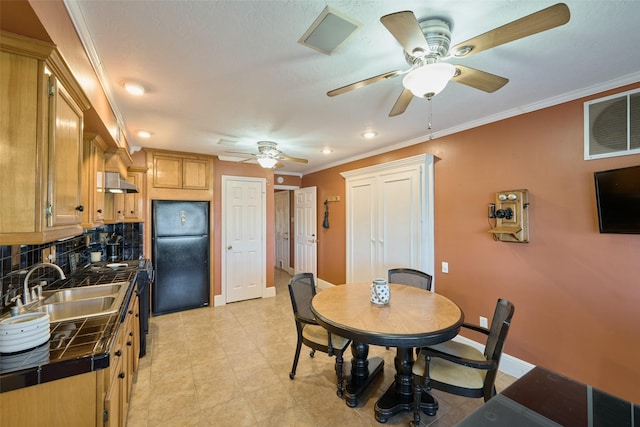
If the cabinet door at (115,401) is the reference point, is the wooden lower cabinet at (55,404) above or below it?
above

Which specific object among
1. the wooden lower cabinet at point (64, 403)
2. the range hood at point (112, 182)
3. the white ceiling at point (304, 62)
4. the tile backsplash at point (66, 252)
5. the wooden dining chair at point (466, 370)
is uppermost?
the white ceiling at point (304, 62)

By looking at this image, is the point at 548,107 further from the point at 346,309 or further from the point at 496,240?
the point at 346,309

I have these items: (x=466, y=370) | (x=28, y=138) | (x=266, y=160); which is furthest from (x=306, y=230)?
(x=28, y=138)

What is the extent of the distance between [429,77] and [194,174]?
12.8 feet

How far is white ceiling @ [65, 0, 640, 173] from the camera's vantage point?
4.40 feet

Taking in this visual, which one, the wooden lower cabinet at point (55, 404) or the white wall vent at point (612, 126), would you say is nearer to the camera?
the wooden lower cabinet at point (55, 404)

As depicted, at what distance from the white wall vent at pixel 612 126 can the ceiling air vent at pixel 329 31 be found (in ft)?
6.82

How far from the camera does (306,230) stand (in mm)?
5914

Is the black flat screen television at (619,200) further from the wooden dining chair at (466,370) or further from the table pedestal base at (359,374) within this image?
the table pedestal base at (359,374)

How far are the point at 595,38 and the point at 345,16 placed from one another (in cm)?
144

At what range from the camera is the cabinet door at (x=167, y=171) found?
411cm

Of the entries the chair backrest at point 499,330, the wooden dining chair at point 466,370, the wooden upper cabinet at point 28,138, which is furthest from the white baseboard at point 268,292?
the wooden upper cabinet at point 28,138

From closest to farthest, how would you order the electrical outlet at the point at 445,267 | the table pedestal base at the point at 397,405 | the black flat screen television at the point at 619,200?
the black flat screen television at the point at 619,200 < the table pedestal base at the point at 397,405 < the electrical outlet at the point at 445,267

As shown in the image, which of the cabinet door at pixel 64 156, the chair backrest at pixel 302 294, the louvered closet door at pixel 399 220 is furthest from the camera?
the louvered closet door at pixel 399 220
